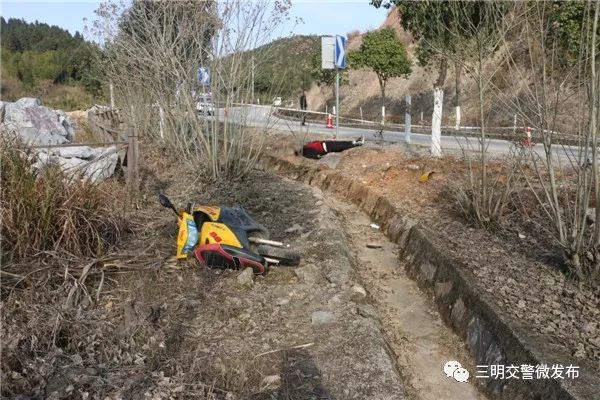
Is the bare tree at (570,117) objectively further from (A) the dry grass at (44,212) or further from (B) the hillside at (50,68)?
(B) the hillside at (50,68)

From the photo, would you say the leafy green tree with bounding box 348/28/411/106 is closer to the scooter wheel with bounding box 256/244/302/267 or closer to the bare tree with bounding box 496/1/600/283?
the bare tree with bounding box 496/1/600/283

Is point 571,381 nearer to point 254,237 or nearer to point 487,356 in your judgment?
point 487,356

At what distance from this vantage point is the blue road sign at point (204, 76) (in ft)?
27.1

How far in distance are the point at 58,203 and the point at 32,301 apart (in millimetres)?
1058

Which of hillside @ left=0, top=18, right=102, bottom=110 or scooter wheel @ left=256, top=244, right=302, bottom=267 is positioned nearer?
scooter wheel @ left=256, top=244, right=302, bottom=267

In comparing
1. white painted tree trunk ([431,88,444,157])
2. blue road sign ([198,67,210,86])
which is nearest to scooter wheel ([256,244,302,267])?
blue road sign ([198,67,210,86])

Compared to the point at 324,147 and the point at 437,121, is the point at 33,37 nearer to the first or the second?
the point at 324,147

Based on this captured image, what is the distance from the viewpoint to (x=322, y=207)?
740cm

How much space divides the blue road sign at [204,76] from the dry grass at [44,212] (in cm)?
380

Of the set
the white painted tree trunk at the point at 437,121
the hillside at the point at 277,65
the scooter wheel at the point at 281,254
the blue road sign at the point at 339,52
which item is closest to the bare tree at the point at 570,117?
the scooter wheel at the point at 281,254

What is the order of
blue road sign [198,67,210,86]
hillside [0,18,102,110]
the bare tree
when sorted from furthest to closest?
1. hillside [0,18,102,110]
2. blue road sign [198,67,210,86]
3. the bare tree

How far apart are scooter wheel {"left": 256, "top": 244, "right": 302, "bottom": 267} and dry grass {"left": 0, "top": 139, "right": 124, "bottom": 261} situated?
1.40m

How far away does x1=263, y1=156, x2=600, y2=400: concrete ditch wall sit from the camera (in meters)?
3.24

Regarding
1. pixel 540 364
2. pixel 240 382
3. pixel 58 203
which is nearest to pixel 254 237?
pixel 58 203
